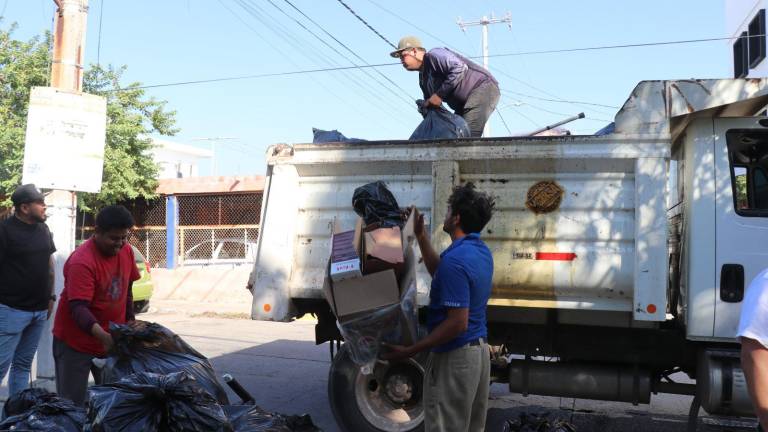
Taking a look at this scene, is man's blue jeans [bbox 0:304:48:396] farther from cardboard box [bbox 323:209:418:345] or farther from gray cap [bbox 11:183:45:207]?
cardboard box [bbox 323:209:418:345]

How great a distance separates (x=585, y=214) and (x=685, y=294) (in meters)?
0.87

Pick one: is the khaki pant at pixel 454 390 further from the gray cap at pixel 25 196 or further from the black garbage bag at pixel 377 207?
the gray cap at pixel 25 196

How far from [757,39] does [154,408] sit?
17.9 meters

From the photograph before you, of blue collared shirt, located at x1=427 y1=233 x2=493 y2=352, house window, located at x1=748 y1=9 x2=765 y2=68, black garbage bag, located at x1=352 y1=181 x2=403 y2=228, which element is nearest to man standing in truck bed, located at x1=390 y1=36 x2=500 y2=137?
black garbage bag, located at x1=352 y1=181 x2=403 y2=228

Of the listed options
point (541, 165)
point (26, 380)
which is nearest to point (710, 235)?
point (541, 165)

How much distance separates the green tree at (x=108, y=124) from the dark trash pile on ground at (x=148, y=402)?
16015 mm

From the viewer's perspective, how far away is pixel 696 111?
4508 millimetres

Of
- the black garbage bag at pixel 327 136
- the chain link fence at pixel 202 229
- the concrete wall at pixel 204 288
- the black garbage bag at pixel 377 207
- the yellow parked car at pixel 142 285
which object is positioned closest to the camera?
the black garbage bag at pixel 377 207

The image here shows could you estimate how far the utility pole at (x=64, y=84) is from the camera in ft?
19.1

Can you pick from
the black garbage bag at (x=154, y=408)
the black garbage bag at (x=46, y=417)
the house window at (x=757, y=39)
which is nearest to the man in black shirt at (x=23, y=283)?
the black garbage bag at (x=46, y=417)

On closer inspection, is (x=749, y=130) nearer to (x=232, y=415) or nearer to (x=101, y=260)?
(x=232, y=415)

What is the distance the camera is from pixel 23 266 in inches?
189

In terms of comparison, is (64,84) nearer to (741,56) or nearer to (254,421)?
(254,421)

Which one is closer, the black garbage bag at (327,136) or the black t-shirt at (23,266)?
the black t-shirt at (23,266)
